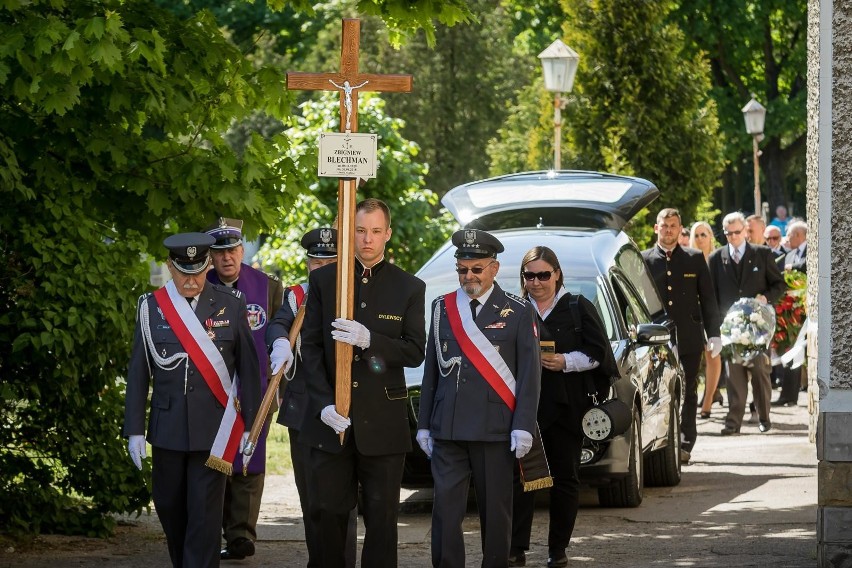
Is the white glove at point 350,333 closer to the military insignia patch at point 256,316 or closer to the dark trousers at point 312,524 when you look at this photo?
the dark trousers at point 312,524

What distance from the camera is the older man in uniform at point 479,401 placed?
794 centimetres

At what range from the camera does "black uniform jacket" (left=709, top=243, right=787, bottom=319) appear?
16875 mm

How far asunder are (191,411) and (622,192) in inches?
225

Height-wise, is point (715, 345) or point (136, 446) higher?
point (715, 345)

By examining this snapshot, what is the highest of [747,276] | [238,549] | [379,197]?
[379,197]

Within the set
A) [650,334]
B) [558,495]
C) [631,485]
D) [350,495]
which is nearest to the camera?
[350,495]

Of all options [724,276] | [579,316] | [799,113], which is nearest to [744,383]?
[724,276]

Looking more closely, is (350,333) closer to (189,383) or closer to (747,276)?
(189,383)

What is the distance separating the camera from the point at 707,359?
17.2m

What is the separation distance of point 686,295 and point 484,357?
666 centimetres

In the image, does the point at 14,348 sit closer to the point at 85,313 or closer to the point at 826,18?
the point at 85,313

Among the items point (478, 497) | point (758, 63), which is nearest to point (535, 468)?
point (478, 497)

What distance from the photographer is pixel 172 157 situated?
34.0ft

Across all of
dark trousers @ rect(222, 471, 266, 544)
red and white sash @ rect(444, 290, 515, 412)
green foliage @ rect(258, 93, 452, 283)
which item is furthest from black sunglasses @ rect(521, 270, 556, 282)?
green foliage @ rect(258, 93, 452, 283)
